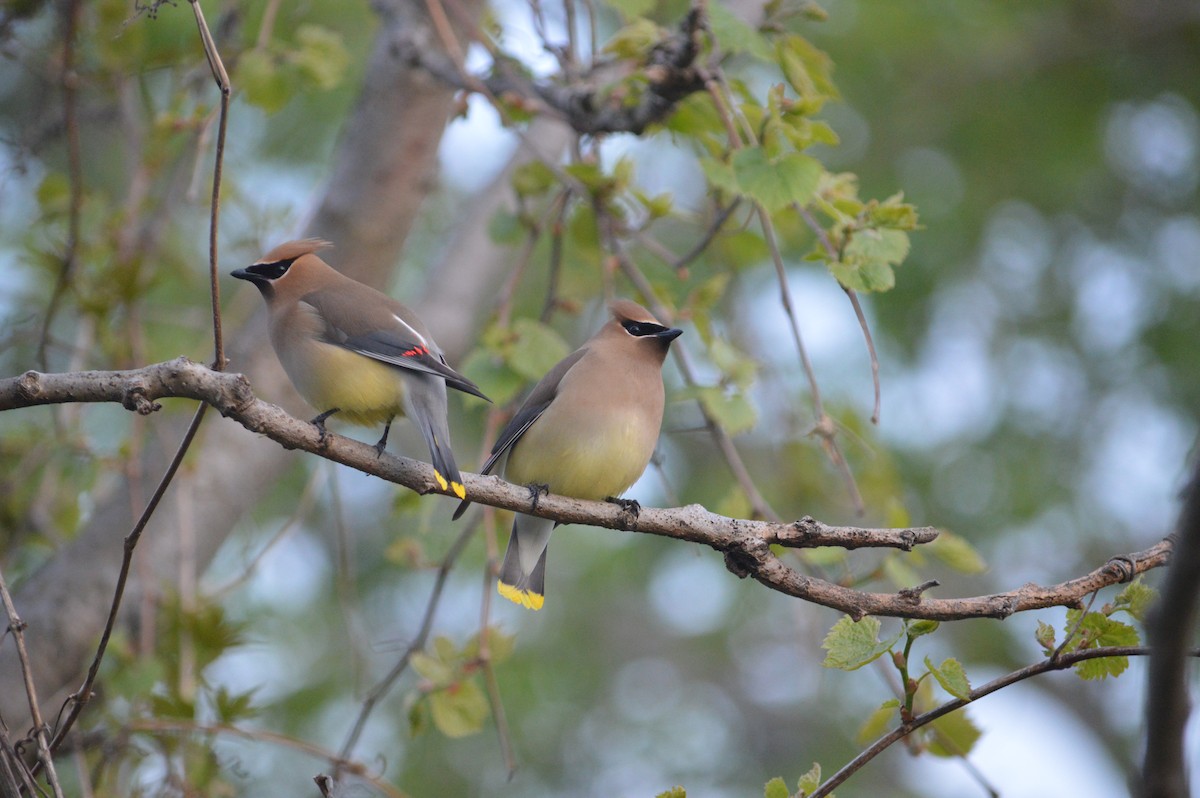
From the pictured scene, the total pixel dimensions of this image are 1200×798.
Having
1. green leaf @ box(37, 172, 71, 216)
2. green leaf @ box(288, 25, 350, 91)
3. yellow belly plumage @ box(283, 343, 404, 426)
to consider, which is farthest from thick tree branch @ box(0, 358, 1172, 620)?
green leaf @ box(37, 172, 71, 216)

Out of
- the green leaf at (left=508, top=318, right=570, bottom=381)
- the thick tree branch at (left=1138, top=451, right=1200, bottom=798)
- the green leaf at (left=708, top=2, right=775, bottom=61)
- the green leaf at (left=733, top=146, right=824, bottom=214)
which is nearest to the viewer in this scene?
the thick tree branch at (left=1138, top=451, right=1200, bottom=798)

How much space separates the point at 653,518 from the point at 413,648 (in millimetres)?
1566

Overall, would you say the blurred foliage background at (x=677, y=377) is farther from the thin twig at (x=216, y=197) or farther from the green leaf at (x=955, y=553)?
the thin twig at (x=216, y=197)

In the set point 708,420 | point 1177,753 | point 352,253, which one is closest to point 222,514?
point 352,253

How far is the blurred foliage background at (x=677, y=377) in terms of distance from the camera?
15.6 ft

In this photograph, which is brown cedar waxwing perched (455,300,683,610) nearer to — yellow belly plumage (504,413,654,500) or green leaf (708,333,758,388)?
yellow belly plumage (504,413,654,500)

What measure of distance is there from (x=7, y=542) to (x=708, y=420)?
9.53ft

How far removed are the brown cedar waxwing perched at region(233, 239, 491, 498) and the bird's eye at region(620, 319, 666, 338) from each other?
35.2 inches

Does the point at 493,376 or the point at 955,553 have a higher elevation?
the point at 493,376

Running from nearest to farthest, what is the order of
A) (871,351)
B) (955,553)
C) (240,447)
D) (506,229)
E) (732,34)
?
1. (871,351)
2. (732,34)
3. (955,553)
4. (506,229)
5. (240,447)

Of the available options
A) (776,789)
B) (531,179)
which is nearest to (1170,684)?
(776,789)

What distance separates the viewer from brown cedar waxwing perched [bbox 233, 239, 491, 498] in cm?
349

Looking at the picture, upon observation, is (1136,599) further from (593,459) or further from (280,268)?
(280,268)

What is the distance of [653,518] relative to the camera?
113 inches
